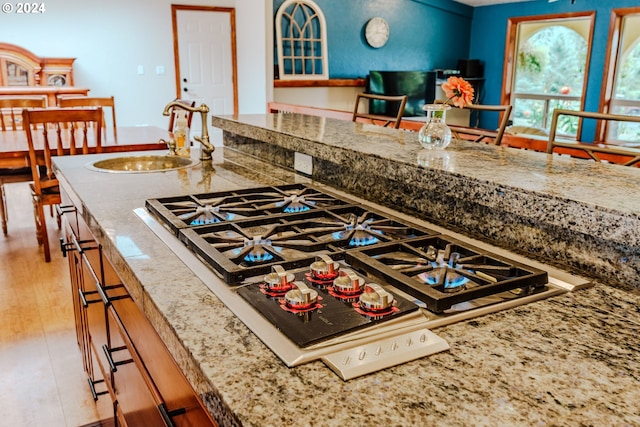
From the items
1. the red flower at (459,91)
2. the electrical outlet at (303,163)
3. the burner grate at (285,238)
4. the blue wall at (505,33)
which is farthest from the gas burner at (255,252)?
the blue wall at (505,33)

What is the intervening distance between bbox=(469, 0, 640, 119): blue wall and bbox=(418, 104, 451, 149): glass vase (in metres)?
7.36

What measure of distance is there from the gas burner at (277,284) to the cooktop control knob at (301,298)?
32mm

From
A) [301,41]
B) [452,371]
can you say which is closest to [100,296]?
[452,371]

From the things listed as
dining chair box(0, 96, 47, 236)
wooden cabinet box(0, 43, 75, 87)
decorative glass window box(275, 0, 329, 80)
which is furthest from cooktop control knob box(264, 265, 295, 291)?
decorative glass window box(275, 0, 329, 80)

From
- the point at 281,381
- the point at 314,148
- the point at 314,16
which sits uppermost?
the point at 314,16

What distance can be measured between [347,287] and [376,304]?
73 mm

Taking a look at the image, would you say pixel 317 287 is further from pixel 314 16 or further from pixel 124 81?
pixel 314 16

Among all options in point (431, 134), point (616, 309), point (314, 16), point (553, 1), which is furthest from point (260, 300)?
point (553, 1)

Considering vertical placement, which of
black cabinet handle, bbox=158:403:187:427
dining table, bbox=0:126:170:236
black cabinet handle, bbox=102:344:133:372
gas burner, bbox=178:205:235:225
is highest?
gas burner, bbox=178:205:235:225

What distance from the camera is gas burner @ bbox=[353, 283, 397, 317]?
2.77 ft

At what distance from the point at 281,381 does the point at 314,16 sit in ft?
25.7

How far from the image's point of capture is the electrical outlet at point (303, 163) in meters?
2.01

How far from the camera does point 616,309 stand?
93cm

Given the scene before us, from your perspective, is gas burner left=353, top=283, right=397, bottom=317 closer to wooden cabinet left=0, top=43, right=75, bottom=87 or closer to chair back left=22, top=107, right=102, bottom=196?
chair back left=22, top=107, right=102, bottom=196
